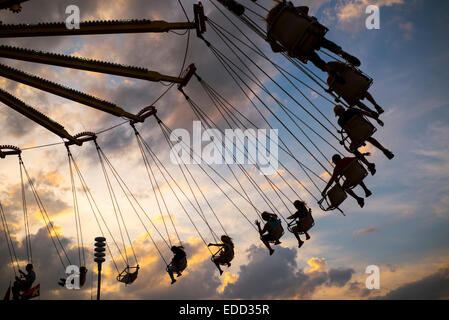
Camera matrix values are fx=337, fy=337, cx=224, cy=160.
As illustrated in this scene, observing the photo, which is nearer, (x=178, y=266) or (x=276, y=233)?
(x=276, y=233)

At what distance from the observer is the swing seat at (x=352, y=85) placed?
9.45 metres

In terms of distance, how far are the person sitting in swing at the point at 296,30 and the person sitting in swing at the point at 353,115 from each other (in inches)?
93.6

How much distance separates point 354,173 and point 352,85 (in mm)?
3027

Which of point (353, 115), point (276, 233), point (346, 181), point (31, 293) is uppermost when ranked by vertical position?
point (353, 115)

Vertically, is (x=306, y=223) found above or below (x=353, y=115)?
below

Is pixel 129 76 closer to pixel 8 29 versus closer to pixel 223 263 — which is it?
pixel 8 29

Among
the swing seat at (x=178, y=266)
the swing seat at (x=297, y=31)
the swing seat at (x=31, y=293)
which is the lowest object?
the swing seat at (x=31, y=293)

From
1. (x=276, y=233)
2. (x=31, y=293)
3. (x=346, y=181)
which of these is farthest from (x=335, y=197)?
(x=31, y=293)

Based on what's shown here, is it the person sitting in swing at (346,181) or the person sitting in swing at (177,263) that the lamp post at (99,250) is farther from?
the person sitting in swing at (346,181)

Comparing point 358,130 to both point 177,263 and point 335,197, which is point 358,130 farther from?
point 177,263

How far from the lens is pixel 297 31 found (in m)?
8.70

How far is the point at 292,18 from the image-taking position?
8.73 metres

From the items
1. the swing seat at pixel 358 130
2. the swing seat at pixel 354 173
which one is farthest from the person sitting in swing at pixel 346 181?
the swing seat at pixel 358 130
